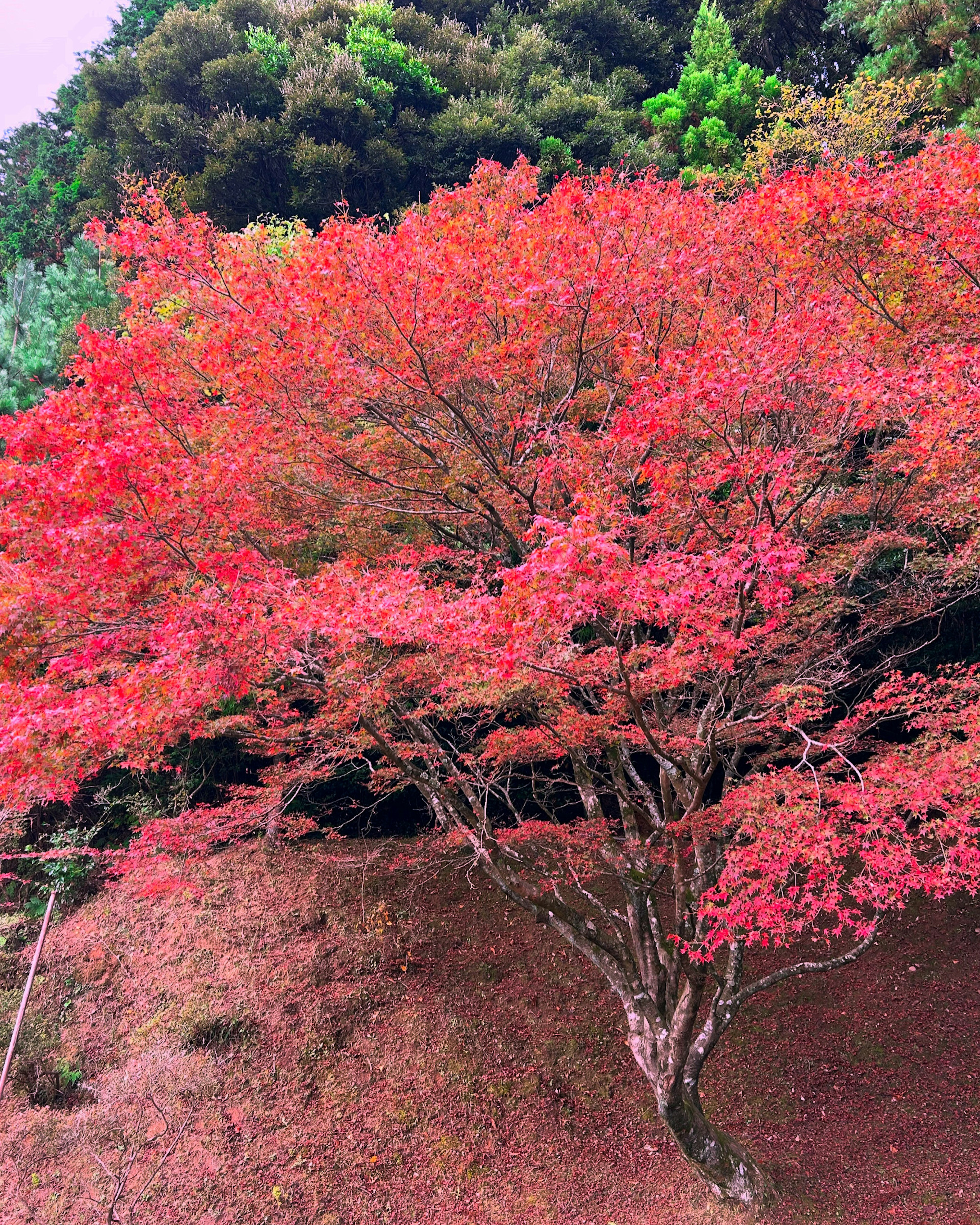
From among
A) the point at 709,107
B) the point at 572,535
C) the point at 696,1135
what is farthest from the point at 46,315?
the point at 696,1135

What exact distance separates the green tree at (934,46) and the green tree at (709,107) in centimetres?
213

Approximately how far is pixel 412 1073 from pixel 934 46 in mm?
18868

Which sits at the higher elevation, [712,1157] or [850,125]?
[850,125]

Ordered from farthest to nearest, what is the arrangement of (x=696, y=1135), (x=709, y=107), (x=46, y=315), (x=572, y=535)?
1. (x=709, y=107)
2. (x=46, y=315)
3. (x=696, y=1135)
4. (x=572, y=535)

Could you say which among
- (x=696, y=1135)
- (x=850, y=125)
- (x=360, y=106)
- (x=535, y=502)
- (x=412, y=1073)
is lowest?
(x=412, y=1073)

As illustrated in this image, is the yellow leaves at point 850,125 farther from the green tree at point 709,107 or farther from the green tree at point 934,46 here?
the green tree at point 709,107

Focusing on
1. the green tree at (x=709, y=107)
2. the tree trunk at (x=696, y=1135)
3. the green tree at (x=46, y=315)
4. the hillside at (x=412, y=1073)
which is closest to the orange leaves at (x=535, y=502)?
the tree trunk at (x=696, y=1135)

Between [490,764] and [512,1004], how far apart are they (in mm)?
2720

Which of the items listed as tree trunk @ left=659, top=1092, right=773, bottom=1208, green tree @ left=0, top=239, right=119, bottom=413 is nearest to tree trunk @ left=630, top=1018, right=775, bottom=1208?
tree trunk @ left=659, top=1092, right=773, bottom=1208

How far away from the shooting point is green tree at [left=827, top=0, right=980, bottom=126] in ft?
40.0

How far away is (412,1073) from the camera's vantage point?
7027 mm

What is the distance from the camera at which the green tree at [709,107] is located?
1486cm

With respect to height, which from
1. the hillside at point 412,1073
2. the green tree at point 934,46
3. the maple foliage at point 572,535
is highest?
the green tree at point 934,46

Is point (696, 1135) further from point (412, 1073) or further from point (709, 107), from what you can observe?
point (709, 107)
